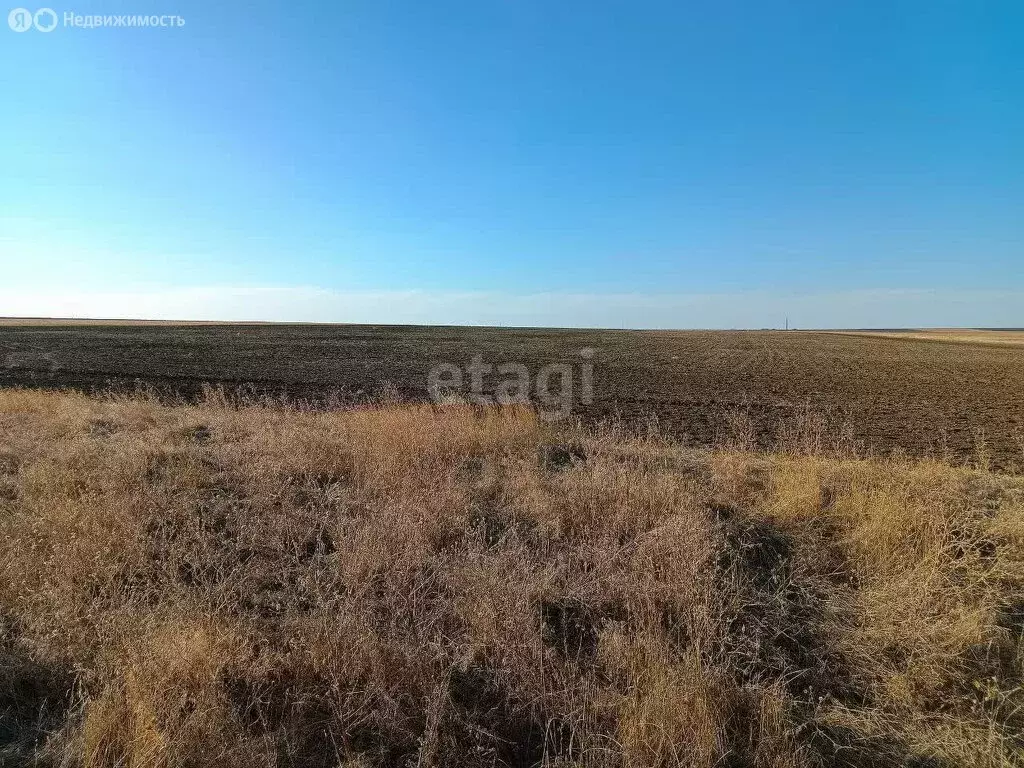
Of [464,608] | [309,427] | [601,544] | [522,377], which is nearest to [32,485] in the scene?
[309,427]

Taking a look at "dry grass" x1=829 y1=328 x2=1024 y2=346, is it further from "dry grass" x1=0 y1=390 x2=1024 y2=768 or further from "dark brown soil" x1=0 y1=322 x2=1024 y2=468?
"dry grass" x1=0 y1=390 x2=1024 y2=768

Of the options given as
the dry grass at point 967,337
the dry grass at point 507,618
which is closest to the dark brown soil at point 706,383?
the dry grass at point 507,618

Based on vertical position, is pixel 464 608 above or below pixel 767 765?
above

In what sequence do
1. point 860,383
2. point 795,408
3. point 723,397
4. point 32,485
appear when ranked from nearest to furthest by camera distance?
point 32,485, point 795,408, point 723,397, point 860,383

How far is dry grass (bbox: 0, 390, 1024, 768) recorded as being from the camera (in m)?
2.71

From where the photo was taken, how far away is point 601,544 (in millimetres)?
4645

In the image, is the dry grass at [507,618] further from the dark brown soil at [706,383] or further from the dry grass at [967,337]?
the dry grass at [967,337]

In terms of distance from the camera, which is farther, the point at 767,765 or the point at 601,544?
the point at 601,544

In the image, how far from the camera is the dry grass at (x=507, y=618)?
107 inches

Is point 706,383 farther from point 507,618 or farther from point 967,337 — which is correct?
point 967,337

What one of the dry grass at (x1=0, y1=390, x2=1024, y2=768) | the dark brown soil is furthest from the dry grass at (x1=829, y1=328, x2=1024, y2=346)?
the dry grass at (x1=0, y1=390, x2=1024, y2=768)

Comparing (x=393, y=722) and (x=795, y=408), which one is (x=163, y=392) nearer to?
(x=393, y=722)

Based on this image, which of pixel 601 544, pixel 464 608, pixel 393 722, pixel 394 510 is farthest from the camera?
pixel 394 510

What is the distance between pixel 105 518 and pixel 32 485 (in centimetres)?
195
